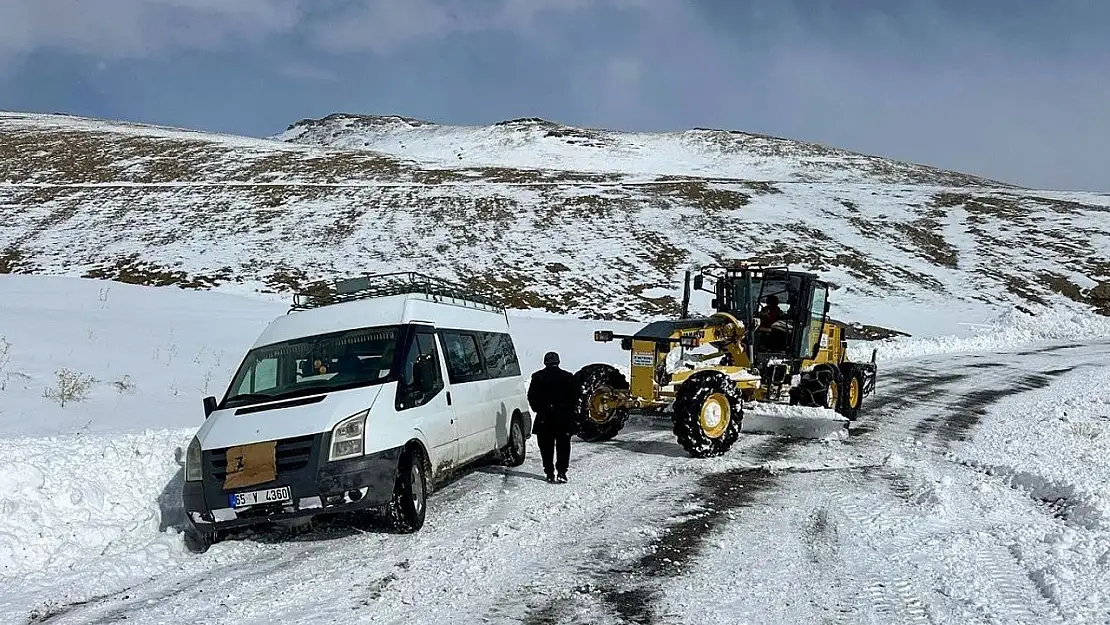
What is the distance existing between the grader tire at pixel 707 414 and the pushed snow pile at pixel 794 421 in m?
1.47

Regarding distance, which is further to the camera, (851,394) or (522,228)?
(522,228)

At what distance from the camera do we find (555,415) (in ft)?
30.3

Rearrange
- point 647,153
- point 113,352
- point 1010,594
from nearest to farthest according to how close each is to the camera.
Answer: point 1010,594 < point 113,352 < point 647,153

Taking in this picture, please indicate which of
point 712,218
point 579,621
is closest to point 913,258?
point 712,218

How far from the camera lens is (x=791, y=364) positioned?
525 inches

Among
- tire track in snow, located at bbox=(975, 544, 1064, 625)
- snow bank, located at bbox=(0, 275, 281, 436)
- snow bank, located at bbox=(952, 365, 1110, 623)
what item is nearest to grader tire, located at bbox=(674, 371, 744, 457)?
snow bank, located at bbox=(952, 365, 1110, 623)

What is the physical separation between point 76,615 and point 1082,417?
1404 centimetres

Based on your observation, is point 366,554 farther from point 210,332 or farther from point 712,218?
point 712,218

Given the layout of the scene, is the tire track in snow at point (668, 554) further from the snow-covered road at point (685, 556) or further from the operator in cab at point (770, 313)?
the operator in cab at point (770, 313)

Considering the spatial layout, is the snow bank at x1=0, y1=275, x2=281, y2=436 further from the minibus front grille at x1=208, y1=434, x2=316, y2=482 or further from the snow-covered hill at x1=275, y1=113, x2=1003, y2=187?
the snow-covered hill at x1=275, y1=113, x2=1003, y2=187

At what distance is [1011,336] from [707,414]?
23671 millimetres

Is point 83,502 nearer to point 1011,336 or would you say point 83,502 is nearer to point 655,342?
point 655,342

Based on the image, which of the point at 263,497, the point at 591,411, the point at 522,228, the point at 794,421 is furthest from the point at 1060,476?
the point at 522,228

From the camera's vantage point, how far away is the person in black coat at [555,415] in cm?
919
